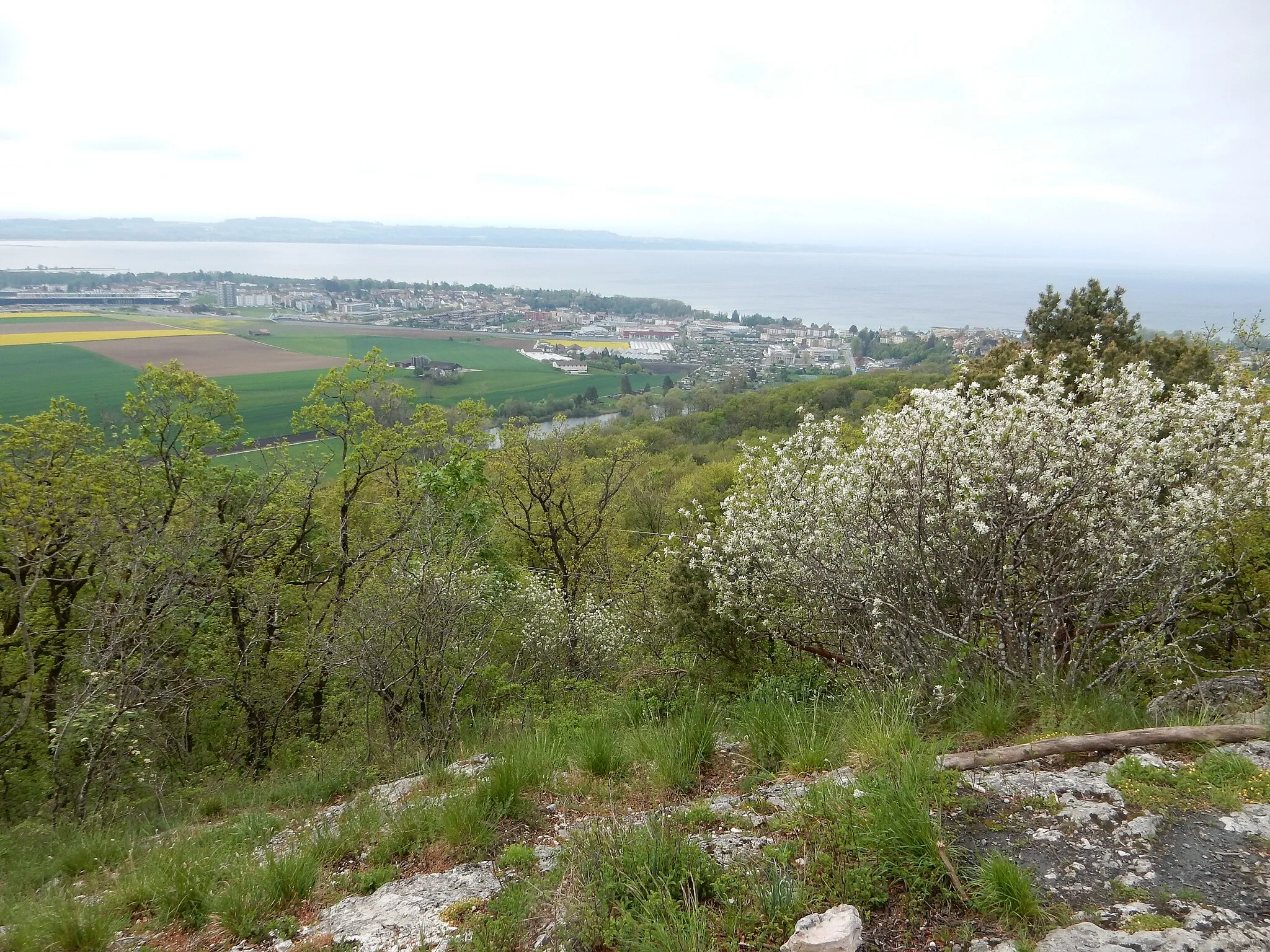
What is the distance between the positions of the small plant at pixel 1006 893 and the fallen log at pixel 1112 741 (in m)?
1.34

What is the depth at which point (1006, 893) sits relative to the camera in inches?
153

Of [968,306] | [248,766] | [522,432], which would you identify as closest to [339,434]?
[522,432]

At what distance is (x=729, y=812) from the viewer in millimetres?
5344

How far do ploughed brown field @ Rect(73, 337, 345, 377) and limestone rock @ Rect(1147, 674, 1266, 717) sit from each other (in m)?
46.5

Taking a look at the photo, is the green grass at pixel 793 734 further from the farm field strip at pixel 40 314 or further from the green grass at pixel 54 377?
the farm field strip at pixel 40 314

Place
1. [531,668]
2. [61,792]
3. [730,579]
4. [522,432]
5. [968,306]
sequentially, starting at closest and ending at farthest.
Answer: [730,579] < [61,792] < [531,668] < [522,432] < [968,306]

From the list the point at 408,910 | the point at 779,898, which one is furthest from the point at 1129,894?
the point at 408,910

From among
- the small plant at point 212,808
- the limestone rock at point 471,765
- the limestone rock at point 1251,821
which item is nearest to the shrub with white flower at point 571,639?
the limestone rock at point 471,765

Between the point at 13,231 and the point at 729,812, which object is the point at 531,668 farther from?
the point at 13,231

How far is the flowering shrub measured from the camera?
6.83 m

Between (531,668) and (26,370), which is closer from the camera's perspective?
(531,668)

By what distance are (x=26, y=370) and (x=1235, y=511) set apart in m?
55.1

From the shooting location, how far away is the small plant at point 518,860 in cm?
513

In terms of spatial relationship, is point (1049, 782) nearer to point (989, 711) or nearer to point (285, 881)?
point (989, 711)
